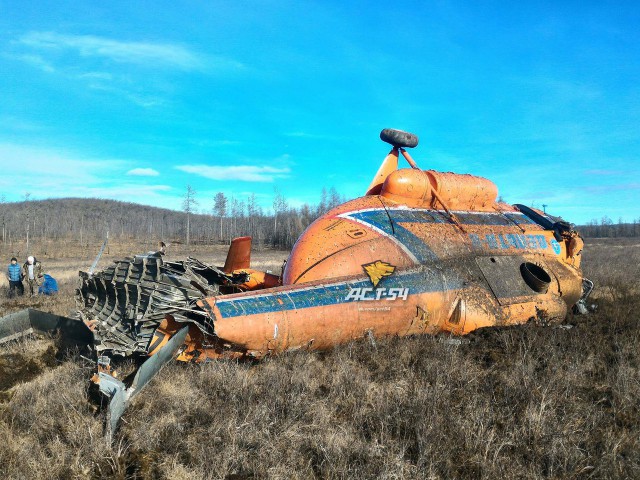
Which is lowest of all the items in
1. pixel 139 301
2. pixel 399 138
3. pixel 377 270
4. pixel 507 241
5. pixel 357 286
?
pixel 139 301

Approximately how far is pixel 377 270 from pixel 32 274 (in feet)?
44.2

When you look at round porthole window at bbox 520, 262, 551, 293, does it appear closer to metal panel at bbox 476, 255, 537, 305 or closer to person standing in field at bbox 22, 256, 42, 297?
metal panel at bbox 476, 255, 537, 305

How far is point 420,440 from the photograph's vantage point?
3510 mm

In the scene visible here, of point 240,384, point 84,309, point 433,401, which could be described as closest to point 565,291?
point 433,401

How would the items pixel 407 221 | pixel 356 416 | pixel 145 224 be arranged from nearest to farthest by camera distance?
pixel 356 416
pixel 407 221
pixel 145 224

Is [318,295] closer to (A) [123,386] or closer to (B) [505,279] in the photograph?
(A) [123,386]

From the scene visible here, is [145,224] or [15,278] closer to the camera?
[15,278]

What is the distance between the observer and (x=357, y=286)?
18.9ft

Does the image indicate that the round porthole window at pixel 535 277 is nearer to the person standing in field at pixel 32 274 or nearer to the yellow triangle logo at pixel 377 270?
the yellow triangle logo at pixel 377 270

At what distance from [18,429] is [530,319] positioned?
7099 mm

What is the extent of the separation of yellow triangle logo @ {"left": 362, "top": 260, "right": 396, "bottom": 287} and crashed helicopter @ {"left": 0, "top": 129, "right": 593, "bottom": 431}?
0.02 m

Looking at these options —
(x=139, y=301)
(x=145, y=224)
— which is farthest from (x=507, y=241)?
(x=145, y=224)

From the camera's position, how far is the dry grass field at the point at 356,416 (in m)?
3.31

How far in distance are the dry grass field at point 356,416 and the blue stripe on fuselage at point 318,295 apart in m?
0.66
